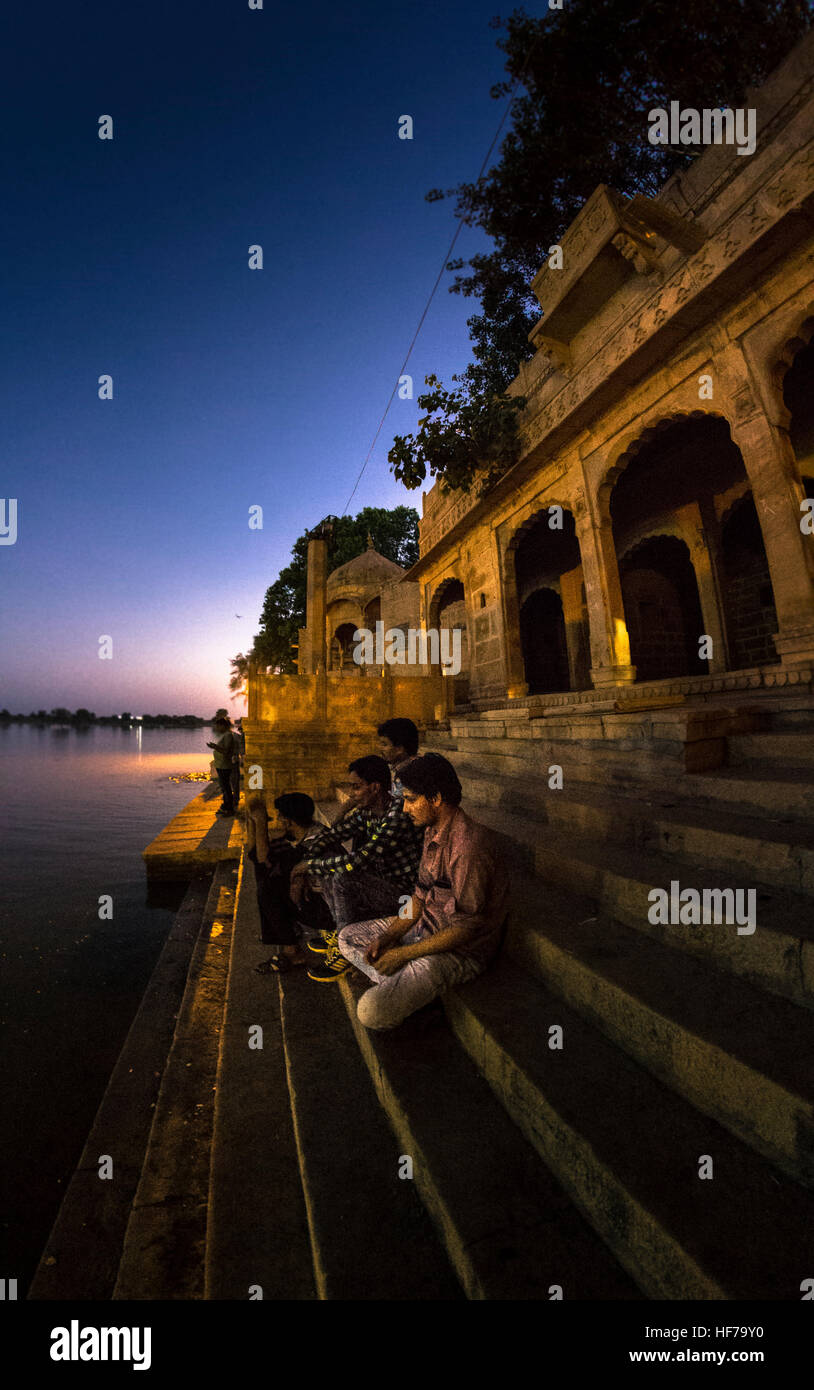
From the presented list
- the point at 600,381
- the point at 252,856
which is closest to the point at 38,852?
the point at 252,856

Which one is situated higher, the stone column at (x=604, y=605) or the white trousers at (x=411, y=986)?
the stone column at (x=604, y=605)

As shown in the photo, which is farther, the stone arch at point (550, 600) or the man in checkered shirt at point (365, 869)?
the stone arch at point (550, 600)

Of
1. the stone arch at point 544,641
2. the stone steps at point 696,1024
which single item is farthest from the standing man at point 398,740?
the stone arch at point 544,641

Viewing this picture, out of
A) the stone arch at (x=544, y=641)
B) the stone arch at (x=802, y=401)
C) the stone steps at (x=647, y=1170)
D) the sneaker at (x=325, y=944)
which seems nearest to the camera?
the stone steps at (x=647, y=1170)

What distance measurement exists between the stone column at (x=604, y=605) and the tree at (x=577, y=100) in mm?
2560

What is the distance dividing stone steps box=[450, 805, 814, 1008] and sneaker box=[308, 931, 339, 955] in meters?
1.50

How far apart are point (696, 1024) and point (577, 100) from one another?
16.2 meters

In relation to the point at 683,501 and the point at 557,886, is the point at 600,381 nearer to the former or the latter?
the point at 683,501

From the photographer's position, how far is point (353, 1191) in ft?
6.43

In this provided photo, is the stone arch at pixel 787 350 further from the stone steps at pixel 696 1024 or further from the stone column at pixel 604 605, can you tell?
the stone steps at pixel 696 1024

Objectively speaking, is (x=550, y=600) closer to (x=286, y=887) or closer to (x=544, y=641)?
(x=544, y=641)

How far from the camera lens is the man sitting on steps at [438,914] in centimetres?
257

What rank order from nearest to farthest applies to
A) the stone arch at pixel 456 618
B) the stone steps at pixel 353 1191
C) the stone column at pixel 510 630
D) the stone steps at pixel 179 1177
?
the stone steps at pixel 353 1191 → the stone steps at pixel 179 1177 → the stone column at pixel 510 630 → the stone arch at pixel 456 618

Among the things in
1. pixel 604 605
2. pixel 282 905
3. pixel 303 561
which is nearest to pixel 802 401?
pixel 604 605
